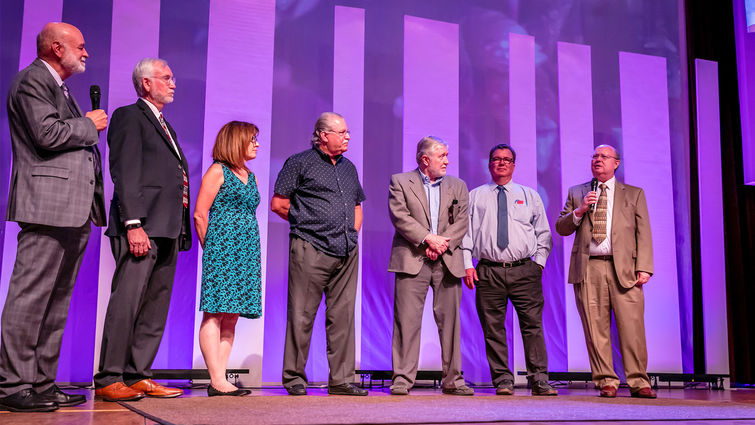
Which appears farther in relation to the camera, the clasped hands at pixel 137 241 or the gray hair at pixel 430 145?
the gray hair at pixel 430 145

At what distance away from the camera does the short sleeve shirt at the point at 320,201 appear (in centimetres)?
363

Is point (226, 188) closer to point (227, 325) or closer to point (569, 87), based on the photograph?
point (227, 325)

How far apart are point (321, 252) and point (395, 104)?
1.86 metres

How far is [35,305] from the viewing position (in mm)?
2566

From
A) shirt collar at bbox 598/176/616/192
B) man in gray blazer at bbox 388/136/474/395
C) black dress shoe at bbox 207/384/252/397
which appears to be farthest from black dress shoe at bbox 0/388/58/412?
shirt collar at bbox 598/176/616/192

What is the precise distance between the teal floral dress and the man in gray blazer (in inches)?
33.6

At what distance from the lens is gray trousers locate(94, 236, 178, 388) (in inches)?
114

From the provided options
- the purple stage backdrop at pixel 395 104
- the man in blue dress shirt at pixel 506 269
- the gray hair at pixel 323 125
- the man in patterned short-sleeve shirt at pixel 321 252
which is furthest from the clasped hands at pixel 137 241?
the man in blue dress shirt at pixel 506 269

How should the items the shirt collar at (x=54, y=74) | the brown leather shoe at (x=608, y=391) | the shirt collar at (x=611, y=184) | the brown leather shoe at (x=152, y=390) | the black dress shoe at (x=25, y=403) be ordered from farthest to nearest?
the shirt collar at (x=611, y=184), the brown leather shoe at (x=608, y=391), the brown leather shoe at (x=152, y=390), the shirt collar at (x=54, y=74), the black dress shoe at (x=25, y=403)

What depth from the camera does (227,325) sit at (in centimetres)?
339

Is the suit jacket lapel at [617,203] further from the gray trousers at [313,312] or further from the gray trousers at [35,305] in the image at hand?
the gray trousers at [35,305]

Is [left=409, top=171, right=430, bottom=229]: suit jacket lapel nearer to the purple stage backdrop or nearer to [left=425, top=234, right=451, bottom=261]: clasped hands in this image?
[left=425, top=234, right=451, bottom=261]: clasped hands

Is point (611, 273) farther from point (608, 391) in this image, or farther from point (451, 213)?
point (451, 213)

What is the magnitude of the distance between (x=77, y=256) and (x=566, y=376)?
356cm
